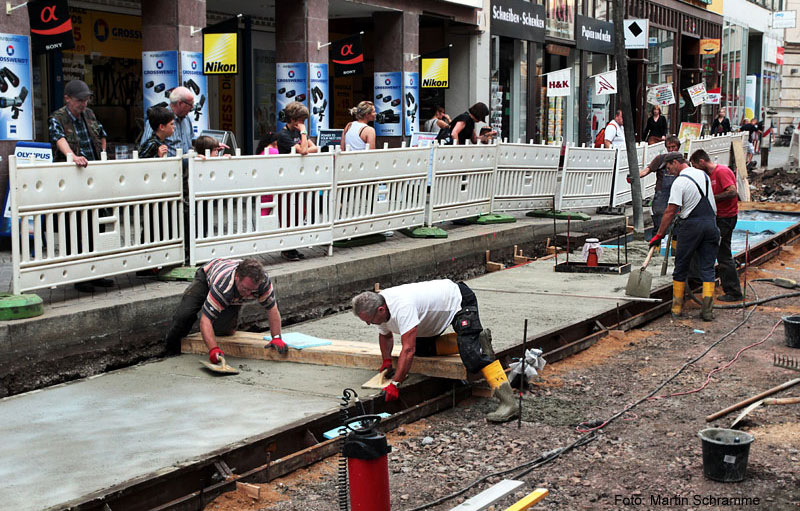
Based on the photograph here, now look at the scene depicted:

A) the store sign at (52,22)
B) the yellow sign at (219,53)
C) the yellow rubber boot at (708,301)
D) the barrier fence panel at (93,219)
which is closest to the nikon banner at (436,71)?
the yellow sign at (219,53)

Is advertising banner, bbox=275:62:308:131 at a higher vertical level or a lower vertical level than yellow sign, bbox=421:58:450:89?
lower

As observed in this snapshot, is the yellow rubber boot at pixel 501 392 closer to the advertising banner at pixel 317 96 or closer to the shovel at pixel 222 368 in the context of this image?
the shovel at pixel 222 368

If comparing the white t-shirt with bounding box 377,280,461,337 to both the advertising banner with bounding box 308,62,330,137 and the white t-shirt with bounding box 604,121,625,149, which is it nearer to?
the advertising banner with bounding box 308,62,330,137

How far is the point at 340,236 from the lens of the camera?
12.3 metres

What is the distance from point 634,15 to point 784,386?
29700mm

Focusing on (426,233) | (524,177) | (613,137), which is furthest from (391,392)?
(613,137)

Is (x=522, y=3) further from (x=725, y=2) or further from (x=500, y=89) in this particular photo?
(x=725, y=2)

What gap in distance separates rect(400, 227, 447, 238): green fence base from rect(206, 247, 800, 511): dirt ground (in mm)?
4468

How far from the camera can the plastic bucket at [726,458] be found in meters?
6.00

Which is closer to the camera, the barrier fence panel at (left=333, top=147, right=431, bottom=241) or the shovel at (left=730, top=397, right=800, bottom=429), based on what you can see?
the shovel at (left=730, top=397, right=800, bottom=429)

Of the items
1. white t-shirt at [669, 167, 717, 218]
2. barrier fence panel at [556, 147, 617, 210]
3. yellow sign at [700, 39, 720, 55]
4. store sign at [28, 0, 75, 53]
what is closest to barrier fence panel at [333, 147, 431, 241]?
white t-shirt at [669, 167, 717, 218]

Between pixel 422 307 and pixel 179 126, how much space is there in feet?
14.2

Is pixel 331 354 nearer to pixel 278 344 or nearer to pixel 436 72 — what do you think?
pixel 278 344

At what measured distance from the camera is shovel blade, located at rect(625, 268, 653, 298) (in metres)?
11.4
